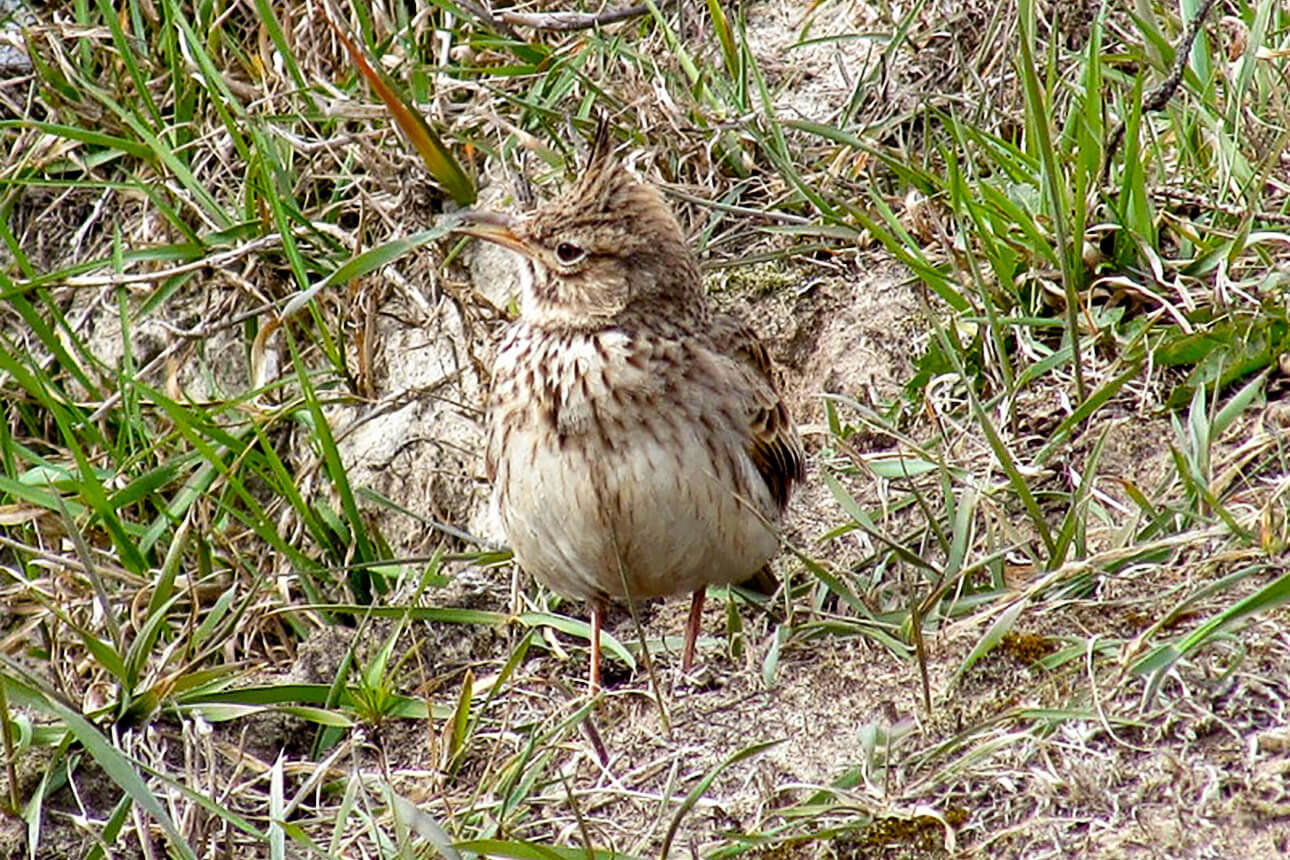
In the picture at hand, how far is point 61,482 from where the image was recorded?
17.8 feet

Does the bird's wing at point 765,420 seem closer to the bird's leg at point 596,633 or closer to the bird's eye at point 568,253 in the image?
the bird's eye at point 568,253

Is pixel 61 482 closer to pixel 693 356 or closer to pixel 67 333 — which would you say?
pixel 67 333

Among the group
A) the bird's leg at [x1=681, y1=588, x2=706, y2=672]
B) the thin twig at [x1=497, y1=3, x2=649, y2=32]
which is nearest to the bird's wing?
the bird's leg at [x1=681, y1=588, x2=706, y2=672]

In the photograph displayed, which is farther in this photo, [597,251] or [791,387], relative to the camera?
[791,387]

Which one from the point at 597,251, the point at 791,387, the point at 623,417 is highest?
the point at 597,251

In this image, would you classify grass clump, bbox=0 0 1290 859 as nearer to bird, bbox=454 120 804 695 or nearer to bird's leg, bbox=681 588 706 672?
bird's leg, bbox=681 588 706 672

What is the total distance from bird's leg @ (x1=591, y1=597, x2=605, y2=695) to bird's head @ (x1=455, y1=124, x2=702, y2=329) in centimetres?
70

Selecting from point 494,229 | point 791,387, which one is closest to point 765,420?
point 494,229

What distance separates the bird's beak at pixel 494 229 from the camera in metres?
4.71

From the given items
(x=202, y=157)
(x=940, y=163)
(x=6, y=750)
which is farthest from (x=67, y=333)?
(x=940, y=163)

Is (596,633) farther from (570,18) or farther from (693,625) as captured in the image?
(570,18)

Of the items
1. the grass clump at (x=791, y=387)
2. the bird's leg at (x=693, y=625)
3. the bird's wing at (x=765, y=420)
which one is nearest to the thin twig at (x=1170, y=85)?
the grass clump at (x=791, y=387)

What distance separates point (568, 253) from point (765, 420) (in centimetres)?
64

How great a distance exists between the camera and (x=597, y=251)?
15.3 ft
